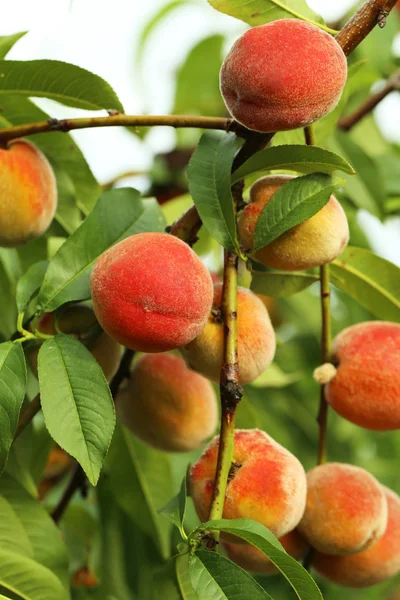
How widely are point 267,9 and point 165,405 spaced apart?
57cm

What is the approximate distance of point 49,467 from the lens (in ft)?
5.90

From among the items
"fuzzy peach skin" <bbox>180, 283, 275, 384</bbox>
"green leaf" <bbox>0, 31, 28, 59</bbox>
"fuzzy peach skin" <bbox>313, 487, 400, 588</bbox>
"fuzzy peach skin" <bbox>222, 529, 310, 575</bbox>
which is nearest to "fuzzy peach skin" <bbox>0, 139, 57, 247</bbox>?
"green leaf" <bbox>0, 31, 28, 59</bbox>

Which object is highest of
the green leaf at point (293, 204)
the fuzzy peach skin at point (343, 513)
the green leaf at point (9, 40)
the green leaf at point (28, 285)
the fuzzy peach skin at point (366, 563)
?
the green leaf at point (9, 40)

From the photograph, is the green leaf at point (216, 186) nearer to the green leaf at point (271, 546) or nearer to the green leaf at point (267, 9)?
the green leaf at point (267, 9)

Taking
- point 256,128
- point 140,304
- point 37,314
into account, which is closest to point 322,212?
point 256,128

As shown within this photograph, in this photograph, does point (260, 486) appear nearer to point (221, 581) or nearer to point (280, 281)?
point (221, 581)

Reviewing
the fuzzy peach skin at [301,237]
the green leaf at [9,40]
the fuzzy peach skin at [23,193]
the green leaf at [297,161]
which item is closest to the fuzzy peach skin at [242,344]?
the fuzzy peach skin at [301,237]

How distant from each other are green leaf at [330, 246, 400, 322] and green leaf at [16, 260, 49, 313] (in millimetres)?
454

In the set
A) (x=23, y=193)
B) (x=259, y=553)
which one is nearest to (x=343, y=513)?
(x=259, y=553)

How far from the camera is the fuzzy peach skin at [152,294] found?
0.87 meters

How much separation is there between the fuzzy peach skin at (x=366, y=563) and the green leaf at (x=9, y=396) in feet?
1.71

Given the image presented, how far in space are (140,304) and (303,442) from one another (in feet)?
3.92

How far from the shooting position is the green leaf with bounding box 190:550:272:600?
2.64ft

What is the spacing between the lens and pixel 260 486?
3.02 feet
